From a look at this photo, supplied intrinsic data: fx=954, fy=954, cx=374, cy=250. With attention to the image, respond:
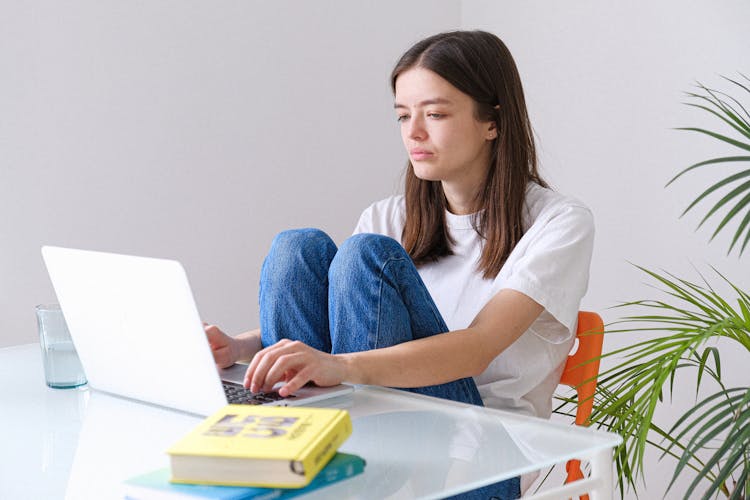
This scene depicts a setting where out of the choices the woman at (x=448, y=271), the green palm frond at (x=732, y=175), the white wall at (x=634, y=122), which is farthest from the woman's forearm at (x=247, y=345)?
the white wall at (x=634, y=122)

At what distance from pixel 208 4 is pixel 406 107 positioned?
1264 millimetres

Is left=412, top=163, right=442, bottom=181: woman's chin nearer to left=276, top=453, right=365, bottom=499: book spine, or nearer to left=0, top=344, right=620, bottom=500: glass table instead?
left=0, top=344, right=620, bottom=500: glass table

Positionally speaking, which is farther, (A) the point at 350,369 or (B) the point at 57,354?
(B) the point at 57,354

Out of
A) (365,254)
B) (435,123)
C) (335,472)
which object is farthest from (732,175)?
(335,472)

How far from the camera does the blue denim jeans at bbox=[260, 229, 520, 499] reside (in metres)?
1.35

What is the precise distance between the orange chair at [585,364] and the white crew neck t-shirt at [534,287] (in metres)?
0.02

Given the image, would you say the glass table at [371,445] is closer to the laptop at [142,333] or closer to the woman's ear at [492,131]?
the laptop at [142,333]

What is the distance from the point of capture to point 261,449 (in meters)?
0.80

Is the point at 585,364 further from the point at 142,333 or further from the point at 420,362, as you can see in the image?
the point at 142,333

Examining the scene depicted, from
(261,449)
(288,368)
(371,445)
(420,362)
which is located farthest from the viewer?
(420,362)

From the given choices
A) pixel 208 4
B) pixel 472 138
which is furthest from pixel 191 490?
pixel 208 4

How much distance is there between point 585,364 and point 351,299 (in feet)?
1.50

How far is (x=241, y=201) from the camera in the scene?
9.50 ft

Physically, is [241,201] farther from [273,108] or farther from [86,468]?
[86,468]
